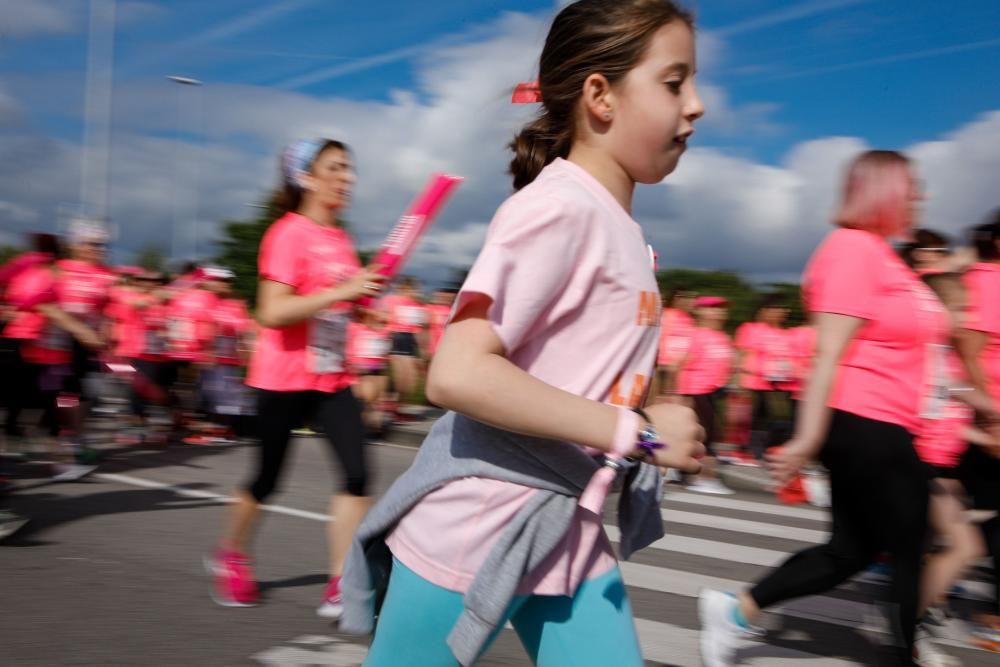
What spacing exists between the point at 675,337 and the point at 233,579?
548 centimetres

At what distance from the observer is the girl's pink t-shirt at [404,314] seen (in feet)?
40.8

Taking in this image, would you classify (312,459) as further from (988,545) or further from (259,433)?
(988,545)

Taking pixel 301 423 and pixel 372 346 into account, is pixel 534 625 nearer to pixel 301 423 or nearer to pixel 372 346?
pixel 301 423

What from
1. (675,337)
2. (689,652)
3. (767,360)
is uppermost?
(675,337)

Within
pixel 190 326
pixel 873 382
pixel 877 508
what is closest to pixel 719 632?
pixel 877 508

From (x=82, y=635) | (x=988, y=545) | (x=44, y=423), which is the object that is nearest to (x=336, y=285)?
(x=82, y=635)

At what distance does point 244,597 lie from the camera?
14.0 feet

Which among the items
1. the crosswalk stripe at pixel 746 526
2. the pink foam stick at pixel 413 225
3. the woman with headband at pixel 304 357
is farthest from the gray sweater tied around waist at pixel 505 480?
the crosswalk stripe at pixel 746 526

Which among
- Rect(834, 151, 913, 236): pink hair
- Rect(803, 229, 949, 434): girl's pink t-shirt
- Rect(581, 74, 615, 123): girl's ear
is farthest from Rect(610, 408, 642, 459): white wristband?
Rect(834, 151, 913, 236): pink hair

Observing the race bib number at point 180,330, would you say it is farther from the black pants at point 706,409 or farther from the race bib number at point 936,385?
the race bib number at point 936,385

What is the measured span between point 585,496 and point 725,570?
4.28 meters

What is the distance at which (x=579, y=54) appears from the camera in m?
1.69

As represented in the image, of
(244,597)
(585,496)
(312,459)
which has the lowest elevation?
(312,459)

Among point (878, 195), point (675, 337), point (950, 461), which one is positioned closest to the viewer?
point (878, 195)
